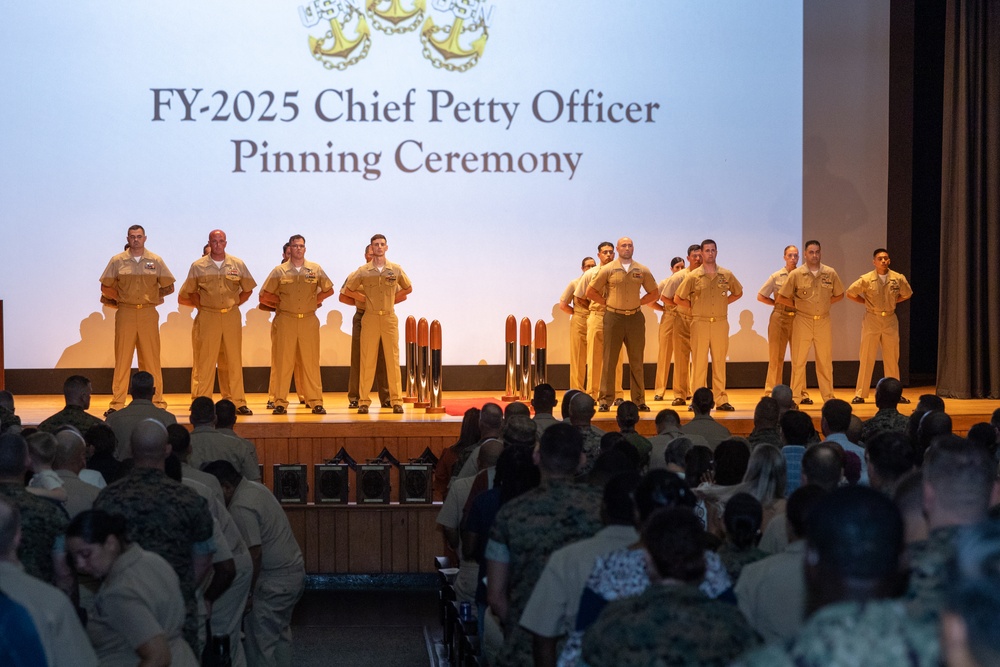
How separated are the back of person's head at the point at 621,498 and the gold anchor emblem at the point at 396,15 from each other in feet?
30.3

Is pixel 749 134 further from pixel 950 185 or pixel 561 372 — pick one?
pixel 561 372

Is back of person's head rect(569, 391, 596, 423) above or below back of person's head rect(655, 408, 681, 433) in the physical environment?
above

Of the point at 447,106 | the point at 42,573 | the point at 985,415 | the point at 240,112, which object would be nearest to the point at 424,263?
the point at 447,106

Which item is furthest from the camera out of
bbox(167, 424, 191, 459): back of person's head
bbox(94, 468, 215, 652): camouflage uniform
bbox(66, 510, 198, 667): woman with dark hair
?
bbox(167, 424, 191, 459): back of person's head

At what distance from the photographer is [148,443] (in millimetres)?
3711

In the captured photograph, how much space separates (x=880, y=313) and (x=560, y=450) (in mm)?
8276

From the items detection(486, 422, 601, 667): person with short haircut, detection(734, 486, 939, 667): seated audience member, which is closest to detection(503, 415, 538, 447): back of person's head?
detection(486, 422, 601, 667): person with short haircut

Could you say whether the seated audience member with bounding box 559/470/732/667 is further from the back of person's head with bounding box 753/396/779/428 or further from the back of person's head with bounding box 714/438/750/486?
the back of person's head with bounding box 753/396/779/428

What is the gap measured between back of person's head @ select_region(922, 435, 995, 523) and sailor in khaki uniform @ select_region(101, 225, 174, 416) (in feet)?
27.0

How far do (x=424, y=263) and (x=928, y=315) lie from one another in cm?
561

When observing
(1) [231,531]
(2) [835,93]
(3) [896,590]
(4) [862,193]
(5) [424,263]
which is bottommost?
(1) [231,531]

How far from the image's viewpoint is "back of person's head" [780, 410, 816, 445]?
16.4 ft

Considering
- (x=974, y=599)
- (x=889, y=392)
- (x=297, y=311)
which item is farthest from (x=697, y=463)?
(x=297, y=311)

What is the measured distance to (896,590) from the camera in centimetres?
189
